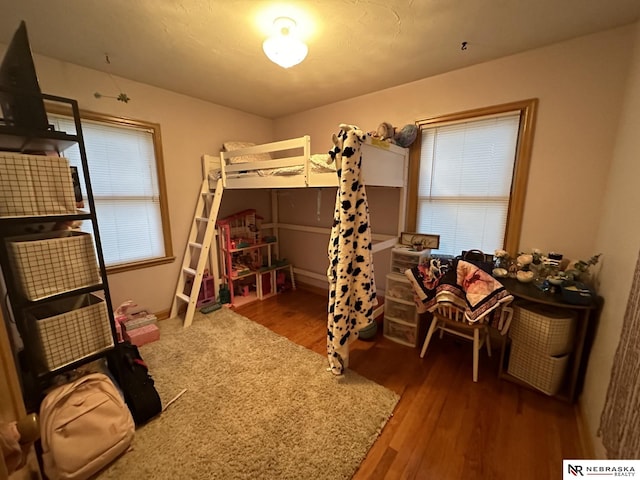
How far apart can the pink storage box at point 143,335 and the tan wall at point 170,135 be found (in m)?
0.42

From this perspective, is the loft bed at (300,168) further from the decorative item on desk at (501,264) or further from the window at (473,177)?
the decorative item on desk at (501,264)

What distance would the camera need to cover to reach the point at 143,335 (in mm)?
2281

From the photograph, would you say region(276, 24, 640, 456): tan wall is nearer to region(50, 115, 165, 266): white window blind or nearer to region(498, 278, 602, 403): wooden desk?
region(498, 278, 602, 403): wooden desk

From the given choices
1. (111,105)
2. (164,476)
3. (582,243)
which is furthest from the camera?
(111,105)

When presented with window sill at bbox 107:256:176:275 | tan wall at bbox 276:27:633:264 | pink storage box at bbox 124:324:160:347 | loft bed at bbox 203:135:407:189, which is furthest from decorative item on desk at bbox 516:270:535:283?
window sill at bbox 107:256:176:275

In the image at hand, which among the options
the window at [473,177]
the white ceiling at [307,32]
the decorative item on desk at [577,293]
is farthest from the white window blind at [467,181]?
the decorative item on desk at [577,293]

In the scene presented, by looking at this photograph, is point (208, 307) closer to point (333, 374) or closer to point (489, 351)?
point (333, 374)

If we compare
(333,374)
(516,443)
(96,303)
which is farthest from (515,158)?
(96,303)

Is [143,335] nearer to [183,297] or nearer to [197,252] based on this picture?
[183,297]

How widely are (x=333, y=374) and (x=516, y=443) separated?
1113 millimetres

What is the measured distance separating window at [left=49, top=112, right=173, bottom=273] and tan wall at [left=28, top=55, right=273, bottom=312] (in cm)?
9

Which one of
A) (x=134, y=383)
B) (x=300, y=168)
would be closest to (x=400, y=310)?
(x=300, y=168)

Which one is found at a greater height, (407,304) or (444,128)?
(444,128)

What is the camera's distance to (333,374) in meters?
1.94
